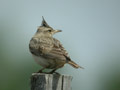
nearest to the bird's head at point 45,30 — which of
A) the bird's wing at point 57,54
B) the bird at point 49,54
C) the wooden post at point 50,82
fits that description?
the bird at point 49,54

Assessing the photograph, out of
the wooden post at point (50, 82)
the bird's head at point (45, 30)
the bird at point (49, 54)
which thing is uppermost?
the bird's head at point (45, 30)

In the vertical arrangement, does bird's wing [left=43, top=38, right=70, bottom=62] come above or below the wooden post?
above

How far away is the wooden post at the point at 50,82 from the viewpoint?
8656 mm

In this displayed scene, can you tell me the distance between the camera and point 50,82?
8.73 metres

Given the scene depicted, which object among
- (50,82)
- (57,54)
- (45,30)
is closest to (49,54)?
(57,54)

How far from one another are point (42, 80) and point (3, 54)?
36.1ft

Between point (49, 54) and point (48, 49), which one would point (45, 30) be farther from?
point (49, 54)

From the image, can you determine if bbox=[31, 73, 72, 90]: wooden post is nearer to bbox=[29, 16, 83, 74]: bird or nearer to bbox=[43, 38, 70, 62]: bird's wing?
bbox=[29, 16, 83, 74]: bird

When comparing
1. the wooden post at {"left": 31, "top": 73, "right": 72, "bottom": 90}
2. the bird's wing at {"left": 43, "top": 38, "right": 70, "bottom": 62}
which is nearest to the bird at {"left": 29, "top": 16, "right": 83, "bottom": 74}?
the bird's wing at {"left": 43, "top": 38, "right": 70, "bottom": 62}

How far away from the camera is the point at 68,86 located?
29.2 ft

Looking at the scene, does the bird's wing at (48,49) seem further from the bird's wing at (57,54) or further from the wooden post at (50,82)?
the wooden post at (50,82)

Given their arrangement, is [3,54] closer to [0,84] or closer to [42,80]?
[0,84]

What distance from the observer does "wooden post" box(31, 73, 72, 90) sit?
8656mm

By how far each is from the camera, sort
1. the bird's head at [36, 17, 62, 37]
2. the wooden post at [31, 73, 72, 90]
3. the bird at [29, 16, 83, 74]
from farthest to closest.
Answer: the bird's head at [36, 17, 62, 37] → the bird at [29, 16, 83, 74] → the wooden post at [31, 73, 72, 90]
